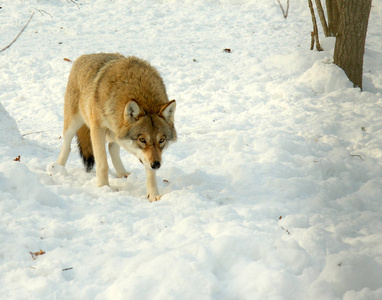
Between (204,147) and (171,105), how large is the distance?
1690mm

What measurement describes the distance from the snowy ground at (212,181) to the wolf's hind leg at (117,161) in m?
0.21

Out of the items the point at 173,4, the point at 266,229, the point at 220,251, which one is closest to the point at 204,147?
the point at 266,229

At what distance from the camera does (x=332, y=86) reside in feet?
26.4

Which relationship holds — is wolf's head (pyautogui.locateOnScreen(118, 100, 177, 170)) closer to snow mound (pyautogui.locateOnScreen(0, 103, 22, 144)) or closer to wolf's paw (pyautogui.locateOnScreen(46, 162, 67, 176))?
wolf's paw (pyautogui.locateOnScreen(46, 162, 67, 176))

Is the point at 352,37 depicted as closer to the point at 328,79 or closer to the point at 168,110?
the point at 328,79

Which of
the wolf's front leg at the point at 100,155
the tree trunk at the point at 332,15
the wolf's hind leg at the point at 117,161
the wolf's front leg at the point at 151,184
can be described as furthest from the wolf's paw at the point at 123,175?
the tree trunk at the point at 332,15

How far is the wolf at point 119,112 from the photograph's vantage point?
15.6 ft

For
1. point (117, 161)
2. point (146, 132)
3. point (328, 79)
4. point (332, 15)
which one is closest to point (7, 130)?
point (117, 161)

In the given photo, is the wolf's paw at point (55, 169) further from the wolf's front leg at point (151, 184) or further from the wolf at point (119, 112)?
the wolf's front leg at point (151, 184)

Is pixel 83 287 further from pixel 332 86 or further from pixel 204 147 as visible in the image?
pixel 332 86

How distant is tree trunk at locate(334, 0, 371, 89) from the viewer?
7.85 metres

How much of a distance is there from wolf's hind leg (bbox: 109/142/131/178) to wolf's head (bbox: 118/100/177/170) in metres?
0.95


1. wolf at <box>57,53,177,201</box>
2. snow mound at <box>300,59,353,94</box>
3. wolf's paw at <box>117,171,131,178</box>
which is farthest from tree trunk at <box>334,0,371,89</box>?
wolf's paw at <box>117,171,131,178</box>

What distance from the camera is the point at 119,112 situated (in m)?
4.91
